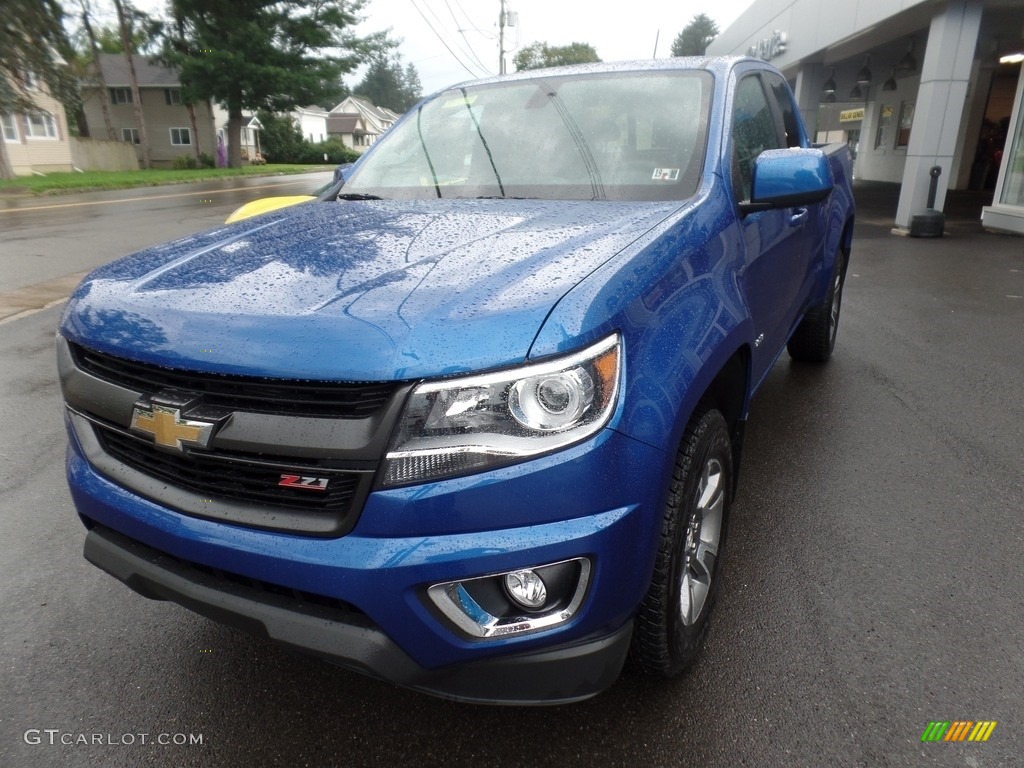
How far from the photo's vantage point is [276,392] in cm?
153

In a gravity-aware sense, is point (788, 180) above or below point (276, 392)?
above

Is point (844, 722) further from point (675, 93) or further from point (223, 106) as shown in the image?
point (223, 106)

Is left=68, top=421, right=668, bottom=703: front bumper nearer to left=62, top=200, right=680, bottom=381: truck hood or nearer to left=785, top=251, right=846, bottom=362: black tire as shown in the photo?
left=62, top=200, right=680, bottom=381: truck hood

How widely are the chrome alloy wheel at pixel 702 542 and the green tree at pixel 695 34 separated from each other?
10500 centimetres

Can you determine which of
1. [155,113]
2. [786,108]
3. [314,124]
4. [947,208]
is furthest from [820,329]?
[314,124]

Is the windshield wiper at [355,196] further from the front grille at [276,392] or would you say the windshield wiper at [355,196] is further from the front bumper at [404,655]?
the front bumper at [404,655]

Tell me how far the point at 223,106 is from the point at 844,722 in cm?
4317

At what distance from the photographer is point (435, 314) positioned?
1525mm

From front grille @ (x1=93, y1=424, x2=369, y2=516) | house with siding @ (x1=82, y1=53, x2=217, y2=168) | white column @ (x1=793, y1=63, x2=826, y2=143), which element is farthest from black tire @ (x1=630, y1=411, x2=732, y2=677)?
house with siding @ (x1=82, y1=53, x2=217, y2=168)

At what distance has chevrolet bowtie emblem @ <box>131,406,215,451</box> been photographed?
1574mm

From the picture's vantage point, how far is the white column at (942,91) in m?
10.8

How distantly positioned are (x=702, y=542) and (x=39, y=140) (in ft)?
141

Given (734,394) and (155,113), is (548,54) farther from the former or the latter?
(734,394)

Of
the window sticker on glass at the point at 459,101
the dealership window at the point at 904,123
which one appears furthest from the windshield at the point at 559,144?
the dealership window at the point at 904,123
